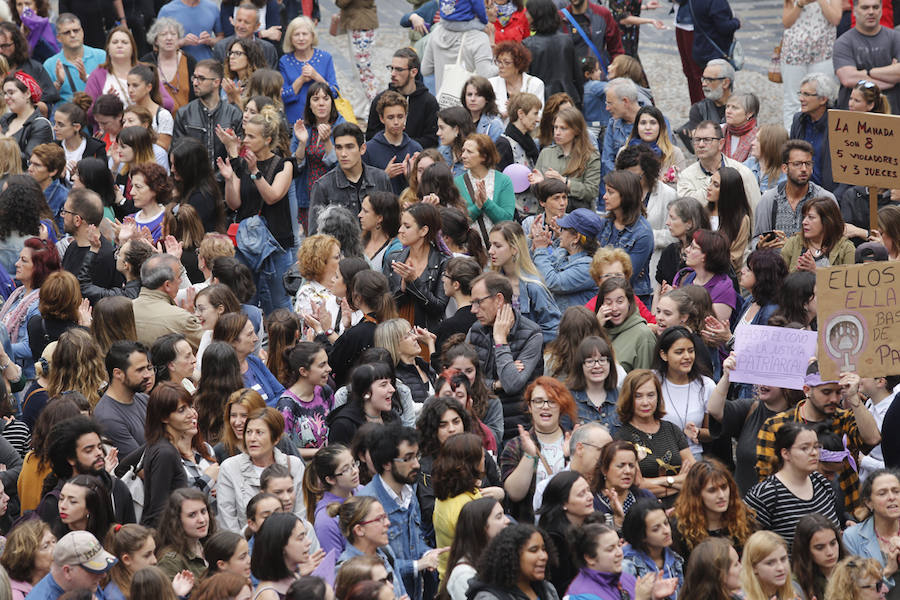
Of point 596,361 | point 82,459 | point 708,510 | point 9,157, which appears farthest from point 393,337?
point 9,157

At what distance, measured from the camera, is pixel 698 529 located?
316 inches

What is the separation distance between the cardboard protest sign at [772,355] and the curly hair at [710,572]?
1.70m

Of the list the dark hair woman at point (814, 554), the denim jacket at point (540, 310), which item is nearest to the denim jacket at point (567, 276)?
the denim jacket at point (540, 310)

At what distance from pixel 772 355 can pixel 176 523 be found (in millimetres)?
3720

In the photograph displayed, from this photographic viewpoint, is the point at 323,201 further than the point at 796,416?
Yes

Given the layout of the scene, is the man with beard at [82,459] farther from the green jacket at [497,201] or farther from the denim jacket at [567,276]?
the green jacket at [497,201]

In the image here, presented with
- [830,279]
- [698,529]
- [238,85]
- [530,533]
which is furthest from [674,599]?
[238,85]

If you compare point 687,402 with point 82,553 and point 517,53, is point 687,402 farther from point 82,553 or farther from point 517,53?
point 517,53

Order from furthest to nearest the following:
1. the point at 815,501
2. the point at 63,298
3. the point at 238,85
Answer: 1. the point at 238,85
2. the point at 63,298
3. the point at 815,501

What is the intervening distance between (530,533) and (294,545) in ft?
3.80

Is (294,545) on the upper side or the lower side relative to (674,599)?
upper

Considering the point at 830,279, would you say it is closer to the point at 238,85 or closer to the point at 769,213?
the point at 769,213

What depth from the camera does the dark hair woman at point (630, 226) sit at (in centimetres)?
1120

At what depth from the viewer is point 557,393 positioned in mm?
8656
